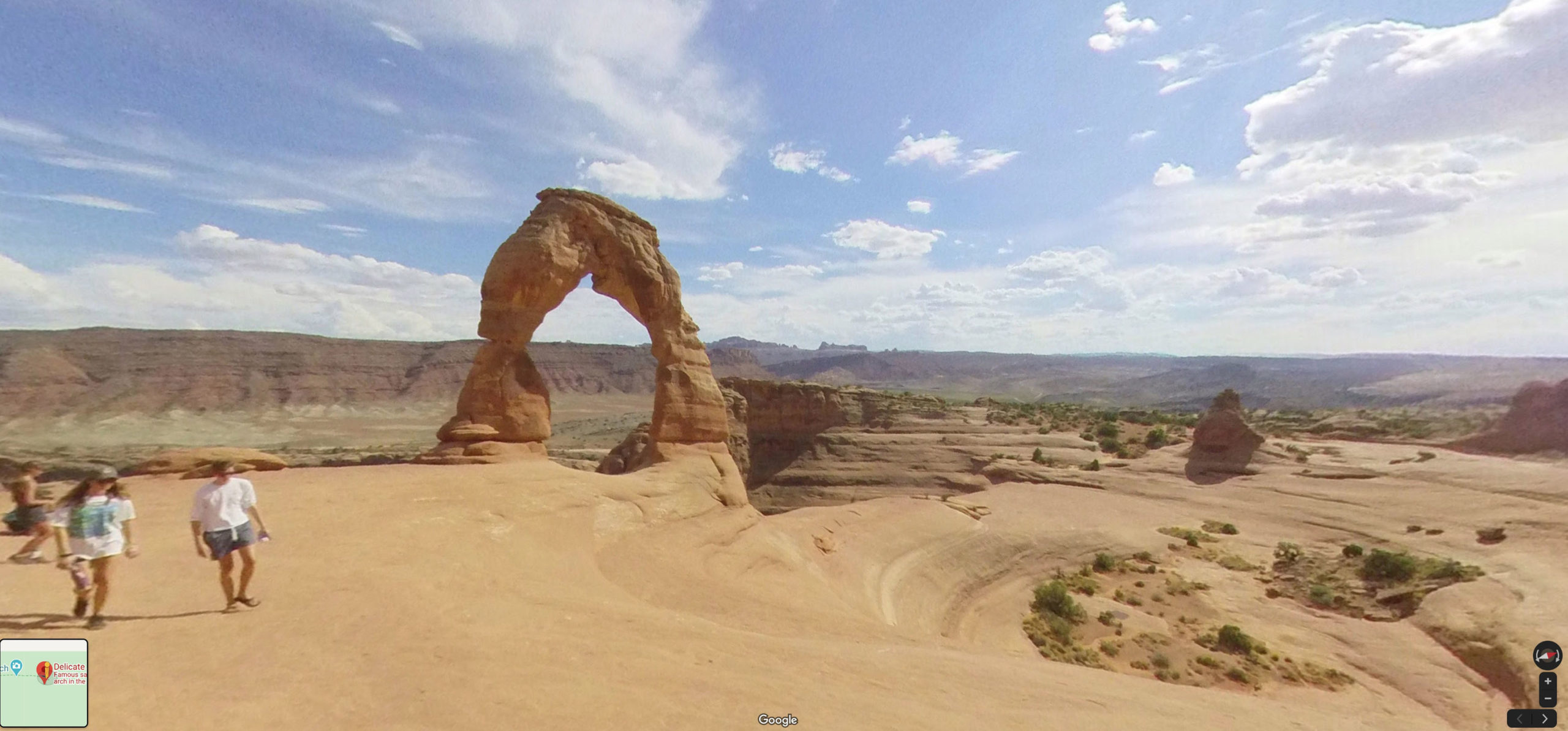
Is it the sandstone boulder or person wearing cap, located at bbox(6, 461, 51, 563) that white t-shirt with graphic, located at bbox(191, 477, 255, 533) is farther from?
the sandstone boulder

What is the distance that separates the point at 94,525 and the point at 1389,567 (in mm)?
30834

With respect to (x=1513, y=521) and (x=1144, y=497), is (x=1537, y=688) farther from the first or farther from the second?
(x=1144, y=497)

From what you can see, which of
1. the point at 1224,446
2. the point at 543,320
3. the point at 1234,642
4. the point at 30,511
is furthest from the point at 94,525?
the point at 1224,446

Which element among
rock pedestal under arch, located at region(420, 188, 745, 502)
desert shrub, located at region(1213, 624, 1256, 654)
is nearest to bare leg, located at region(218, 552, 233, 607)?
rock pedestal under arch, located at region(420, 188, 745, 502)

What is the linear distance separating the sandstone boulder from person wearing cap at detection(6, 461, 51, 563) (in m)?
4.06

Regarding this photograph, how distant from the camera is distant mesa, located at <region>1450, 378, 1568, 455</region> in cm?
3266

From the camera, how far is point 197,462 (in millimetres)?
13180

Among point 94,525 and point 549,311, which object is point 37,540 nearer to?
point 94,525

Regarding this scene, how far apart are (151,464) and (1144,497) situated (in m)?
38.4

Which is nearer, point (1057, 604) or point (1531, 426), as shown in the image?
point (1057, 604)

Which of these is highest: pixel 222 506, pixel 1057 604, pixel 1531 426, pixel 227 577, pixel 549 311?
pixel 549 311

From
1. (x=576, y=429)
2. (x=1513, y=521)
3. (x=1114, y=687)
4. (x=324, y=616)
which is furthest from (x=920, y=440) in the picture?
(x=576, y=429)

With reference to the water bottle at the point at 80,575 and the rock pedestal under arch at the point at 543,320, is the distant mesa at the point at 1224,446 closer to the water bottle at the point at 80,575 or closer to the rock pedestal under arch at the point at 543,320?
the rock pedestal under arch at the point at 543,320

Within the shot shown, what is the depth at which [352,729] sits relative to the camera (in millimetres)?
4629
